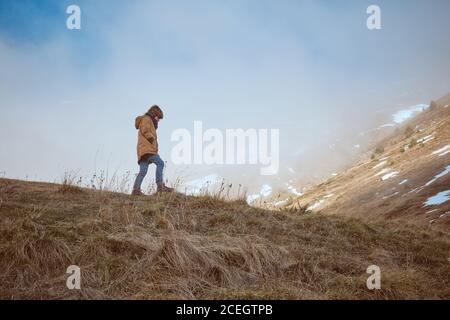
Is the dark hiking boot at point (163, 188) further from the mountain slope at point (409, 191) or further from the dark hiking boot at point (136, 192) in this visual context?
the mountain slope at point (409, 191)

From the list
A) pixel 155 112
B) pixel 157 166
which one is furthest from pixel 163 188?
pixel 155 112

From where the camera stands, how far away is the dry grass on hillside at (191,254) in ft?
15.8

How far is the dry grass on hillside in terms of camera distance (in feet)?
15.8

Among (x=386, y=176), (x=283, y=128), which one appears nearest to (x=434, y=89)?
(x=283, y=128)

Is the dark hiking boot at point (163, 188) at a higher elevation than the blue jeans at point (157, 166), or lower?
lower

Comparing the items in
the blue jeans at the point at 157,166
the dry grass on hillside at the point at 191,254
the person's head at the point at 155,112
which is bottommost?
the dry grass on hillside at the point at 191,254

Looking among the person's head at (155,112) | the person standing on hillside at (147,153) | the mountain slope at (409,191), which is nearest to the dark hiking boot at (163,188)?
the person standing on hillside at (147,153)

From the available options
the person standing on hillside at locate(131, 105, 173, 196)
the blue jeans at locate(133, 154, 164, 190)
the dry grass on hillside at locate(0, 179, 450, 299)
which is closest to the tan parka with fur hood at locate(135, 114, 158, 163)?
the person standing on hillside at locate(131, 105, 173, 196)

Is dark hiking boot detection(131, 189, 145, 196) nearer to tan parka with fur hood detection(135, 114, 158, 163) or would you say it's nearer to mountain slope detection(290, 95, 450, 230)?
tan parka with fur hood detection(135, 114, 158, 163)

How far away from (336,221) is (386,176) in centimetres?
1571

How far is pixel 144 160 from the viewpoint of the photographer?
984cm

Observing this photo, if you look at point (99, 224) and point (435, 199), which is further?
point (435, 199)

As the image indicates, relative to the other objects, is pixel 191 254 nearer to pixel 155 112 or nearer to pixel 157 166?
pixel 157 166
